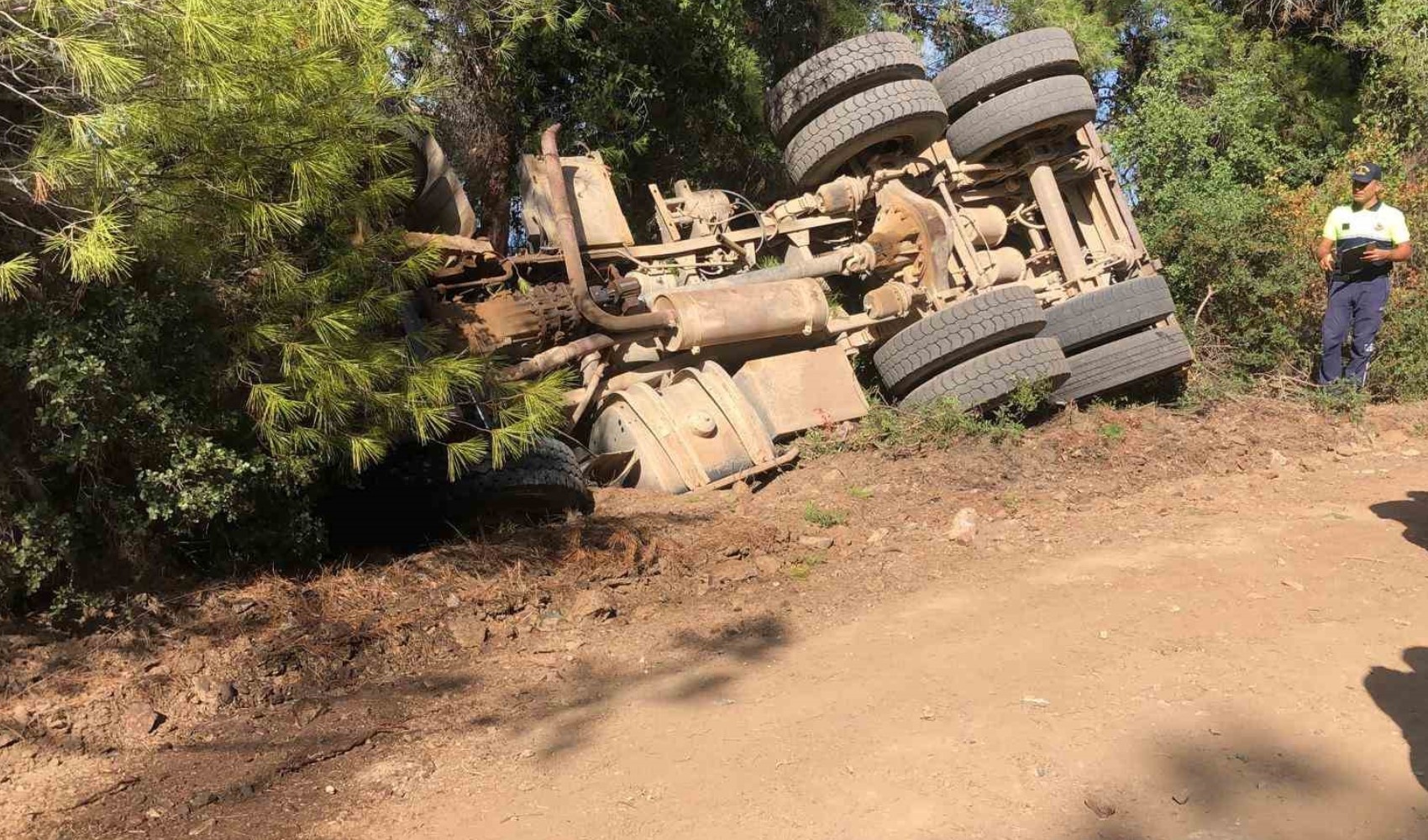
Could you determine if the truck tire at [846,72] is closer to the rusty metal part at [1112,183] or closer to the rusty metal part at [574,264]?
the rusty metal part at [1112,183]

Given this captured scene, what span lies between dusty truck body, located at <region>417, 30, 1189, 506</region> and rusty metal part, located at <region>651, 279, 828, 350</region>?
0.01 meters

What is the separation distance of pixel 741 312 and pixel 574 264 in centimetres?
103

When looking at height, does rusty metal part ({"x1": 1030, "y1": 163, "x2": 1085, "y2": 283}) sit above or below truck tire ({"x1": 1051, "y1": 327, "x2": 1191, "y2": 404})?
above

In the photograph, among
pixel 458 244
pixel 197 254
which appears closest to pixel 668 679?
pixel 197 254

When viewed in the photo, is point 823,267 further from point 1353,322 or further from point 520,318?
point 1353,322

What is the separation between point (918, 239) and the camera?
775 cm

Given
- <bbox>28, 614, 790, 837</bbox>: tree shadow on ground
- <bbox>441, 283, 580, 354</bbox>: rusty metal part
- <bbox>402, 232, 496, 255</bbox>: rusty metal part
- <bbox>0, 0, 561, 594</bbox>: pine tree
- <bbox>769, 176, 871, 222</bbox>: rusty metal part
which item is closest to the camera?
<bbox>28, 614, 790, 837</bbox>: tree shadow on ground

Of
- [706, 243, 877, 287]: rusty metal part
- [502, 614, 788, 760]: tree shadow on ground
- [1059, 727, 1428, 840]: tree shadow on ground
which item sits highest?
[706, 243, 877, 287]: rusty metal part

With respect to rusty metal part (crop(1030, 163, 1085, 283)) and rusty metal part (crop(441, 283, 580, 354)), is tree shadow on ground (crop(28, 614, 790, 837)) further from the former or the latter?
rusty metal part (crop(1030, 163, 1085, 283))

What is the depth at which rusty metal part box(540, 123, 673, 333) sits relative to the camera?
6551 mm

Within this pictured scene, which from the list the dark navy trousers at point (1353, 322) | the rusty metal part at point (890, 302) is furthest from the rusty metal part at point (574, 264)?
the dark navy trousers at point (1353, 322)

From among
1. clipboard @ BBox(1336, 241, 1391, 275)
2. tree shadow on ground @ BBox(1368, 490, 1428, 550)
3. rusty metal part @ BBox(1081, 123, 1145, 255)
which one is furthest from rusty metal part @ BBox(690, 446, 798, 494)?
clipboard @ BBox(1336, 241, 1391, 275)

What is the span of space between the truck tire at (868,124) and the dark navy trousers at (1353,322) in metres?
2.79

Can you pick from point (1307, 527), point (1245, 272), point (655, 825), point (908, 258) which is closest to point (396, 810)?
point (655, 825)
